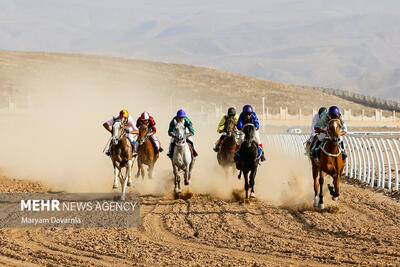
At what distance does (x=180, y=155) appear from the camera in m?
16.8

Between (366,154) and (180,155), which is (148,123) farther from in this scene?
(366,154)

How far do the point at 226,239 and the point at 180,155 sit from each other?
19.4 ft

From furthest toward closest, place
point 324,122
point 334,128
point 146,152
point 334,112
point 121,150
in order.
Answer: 1. point 146,152
2. point 121,150
3. point 324,122
4. point 334,112
5. point 334,128

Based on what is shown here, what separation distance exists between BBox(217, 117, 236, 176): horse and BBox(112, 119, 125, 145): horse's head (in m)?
2.98

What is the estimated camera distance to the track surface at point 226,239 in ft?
31.2

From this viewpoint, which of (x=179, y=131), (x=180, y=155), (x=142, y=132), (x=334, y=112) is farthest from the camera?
(x=142, y=132)

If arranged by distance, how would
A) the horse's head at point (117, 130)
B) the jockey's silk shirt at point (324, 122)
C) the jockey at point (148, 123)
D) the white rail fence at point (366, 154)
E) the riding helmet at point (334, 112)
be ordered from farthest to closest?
the white rail fence at point (366, 154) < the jockey at point (148, 123) < the horse's head at point (117, 130) < the jockey's silk shirt at point (324, 122) < the riding helmet at point (334, 112)

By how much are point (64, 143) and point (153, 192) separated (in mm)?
19176

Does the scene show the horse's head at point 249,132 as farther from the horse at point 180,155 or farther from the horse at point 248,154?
the horse at point 180,155

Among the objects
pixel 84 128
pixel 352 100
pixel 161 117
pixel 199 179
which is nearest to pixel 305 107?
pixel 352 100

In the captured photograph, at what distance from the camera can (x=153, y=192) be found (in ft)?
58.3

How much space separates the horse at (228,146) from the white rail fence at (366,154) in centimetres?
392

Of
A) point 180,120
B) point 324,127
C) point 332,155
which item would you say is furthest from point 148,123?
point 332,155

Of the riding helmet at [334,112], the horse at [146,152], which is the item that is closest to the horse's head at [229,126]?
the horse at [146,152]
